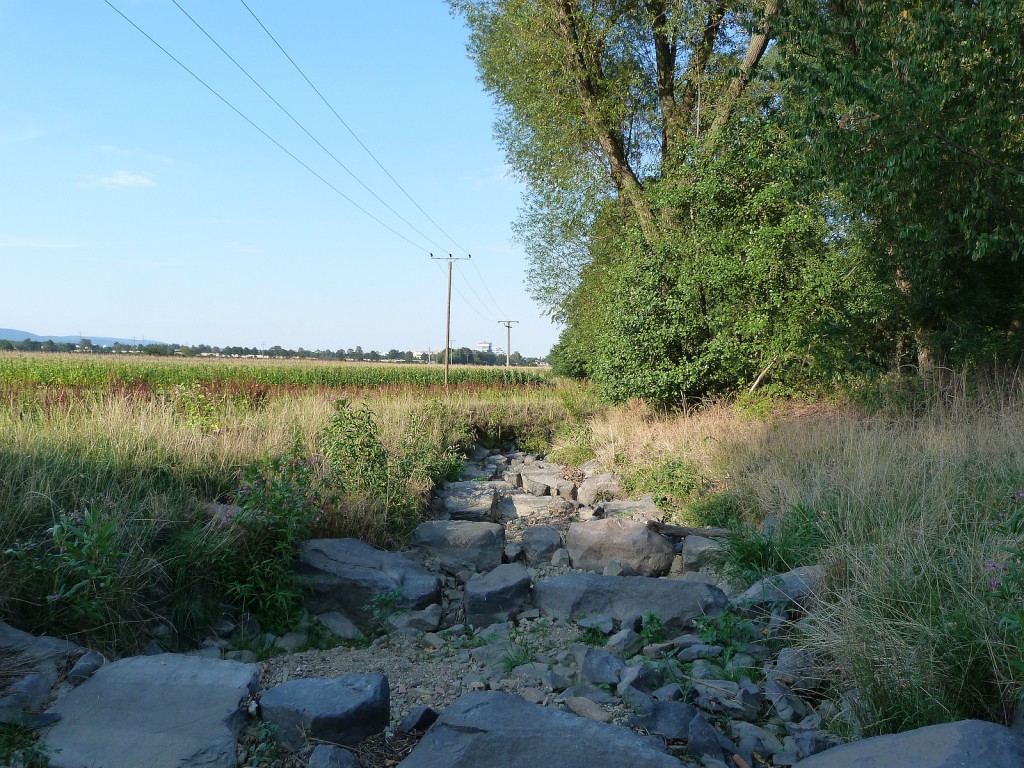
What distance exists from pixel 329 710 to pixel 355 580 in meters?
2.25

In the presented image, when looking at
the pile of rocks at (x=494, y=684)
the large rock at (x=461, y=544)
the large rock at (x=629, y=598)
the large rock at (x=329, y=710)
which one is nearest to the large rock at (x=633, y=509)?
the large rock at (x=461, y=544)

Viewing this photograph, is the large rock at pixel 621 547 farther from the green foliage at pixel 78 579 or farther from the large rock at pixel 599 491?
the green foliage at pixel 78 579

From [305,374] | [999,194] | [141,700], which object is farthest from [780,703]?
[305,374]

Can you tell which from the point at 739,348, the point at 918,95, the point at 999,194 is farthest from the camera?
the point at 739,348

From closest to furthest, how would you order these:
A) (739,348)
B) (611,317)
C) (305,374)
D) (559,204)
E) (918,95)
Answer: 1. (918,95)
2. (739,348)
3. (611,317)
4. (559,204)
5. (305,374)

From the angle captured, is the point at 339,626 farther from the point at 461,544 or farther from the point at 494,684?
the point at 461,544

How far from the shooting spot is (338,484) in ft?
24.4

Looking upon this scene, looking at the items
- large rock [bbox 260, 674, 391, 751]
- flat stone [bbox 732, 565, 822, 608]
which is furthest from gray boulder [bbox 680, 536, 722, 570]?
large rock [bbox 260, 674, 391, 751]

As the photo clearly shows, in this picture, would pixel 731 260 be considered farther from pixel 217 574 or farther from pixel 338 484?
pixel 217 574

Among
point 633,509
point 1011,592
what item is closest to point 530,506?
point 633,509

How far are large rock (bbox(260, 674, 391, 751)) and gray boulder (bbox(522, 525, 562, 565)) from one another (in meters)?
3.61

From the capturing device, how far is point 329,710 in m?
3.46

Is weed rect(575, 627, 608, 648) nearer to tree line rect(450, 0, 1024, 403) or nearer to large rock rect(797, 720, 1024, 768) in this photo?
large rock rect(797, 720, 1024, 768)

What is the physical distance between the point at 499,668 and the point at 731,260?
8.76 meters
